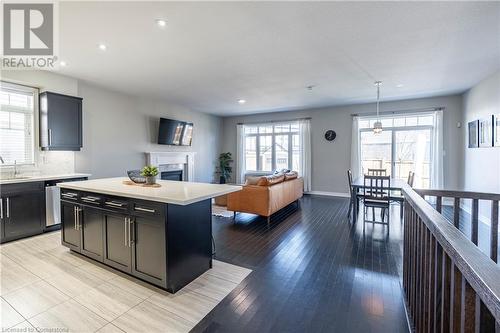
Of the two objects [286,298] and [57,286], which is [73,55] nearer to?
[57,286]

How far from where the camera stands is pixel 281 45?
322 cm

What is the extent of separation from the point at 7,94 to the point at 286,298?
17.6 ft

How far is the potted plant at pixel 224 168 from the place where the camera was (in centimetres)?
889

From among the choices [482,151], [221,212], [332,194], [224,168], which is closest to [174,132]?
[224,168]

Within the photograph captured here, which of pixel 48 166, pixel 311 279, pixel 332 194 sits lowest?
pixel 311 279

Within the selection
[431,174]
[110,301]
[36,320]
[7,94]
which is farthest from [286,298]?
[431,174]

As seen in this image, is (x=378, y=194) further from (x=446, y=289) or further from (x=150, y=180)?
(x=150, y=180)

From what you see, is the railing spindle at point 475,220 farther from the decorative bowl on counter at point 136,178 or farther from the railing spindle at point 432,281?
the decorative bowl on counter at point 136,178

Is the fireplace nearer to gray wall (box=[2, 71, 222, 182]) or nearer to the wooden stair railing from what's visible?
gray wall (box=[2, 71, 222, 182])

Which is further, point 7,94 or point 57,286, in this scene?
point 7,94

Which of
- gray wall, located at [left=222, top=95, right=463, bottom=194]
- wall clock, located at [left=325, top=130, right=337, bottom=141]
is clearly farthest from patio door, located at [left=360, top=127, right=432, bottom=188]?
wall clock, located at [left=325, top=130, right=337, bottom=141]

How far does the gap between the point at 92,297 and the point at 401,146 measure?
296 inches

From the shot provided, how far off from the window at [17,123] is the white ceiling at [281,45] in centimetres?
81

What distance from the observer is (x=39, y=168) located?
14.0 feet
